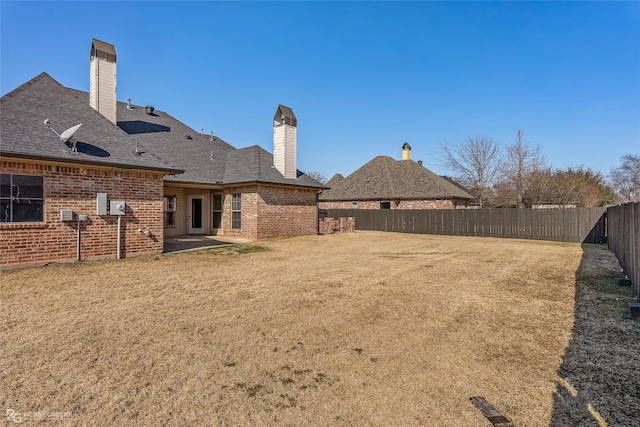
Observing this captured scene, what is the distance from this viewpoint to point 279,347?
3666 millimetres

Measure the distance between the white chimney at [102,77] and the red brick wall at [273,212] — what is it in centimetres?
582

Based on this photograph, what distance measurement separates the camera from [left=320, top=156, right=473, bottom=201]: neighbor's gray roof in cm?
2352

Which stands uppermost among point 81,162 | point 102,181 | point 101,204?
point 81,162

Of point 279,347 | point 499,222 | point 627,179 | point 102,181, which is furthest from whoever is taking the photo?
point 627,179

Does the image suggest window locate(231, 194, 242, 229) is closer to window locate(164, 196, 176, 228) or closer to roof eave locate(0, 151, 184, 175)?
window locate(164, 196, 176, 228)

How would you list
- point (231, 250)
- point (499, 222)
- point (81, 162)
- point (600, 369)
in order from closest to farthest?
point (600, 369) < point (81, 162) < point (231, 250) < point (499, 222)

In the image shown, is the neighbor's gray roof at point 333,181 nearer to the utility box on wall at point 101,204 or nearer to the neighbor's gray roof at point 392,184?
the neighbor's gray roof at point 392,184

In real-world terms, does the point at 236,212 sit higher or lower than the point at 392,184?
lower

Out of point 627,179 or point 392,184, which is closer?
point 392,184

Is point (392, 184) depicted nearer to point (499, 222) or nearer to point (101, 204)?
point (499, 222)

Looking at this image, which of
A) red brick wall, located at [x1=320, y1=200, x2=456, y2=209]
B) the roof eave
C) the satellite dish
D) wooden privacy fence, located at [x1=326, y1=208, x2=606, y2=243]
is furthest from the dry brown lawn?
red brick wall, located at [x1=320, y1=200, x2=456, y2=209]

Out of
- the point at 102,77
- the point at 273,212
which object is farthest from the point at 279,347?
the point at 102,77

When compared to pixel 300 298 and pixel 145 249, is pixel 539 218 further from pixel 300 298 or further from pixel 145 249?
pixel 145 249

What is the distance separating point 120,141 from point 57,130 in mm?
1513
